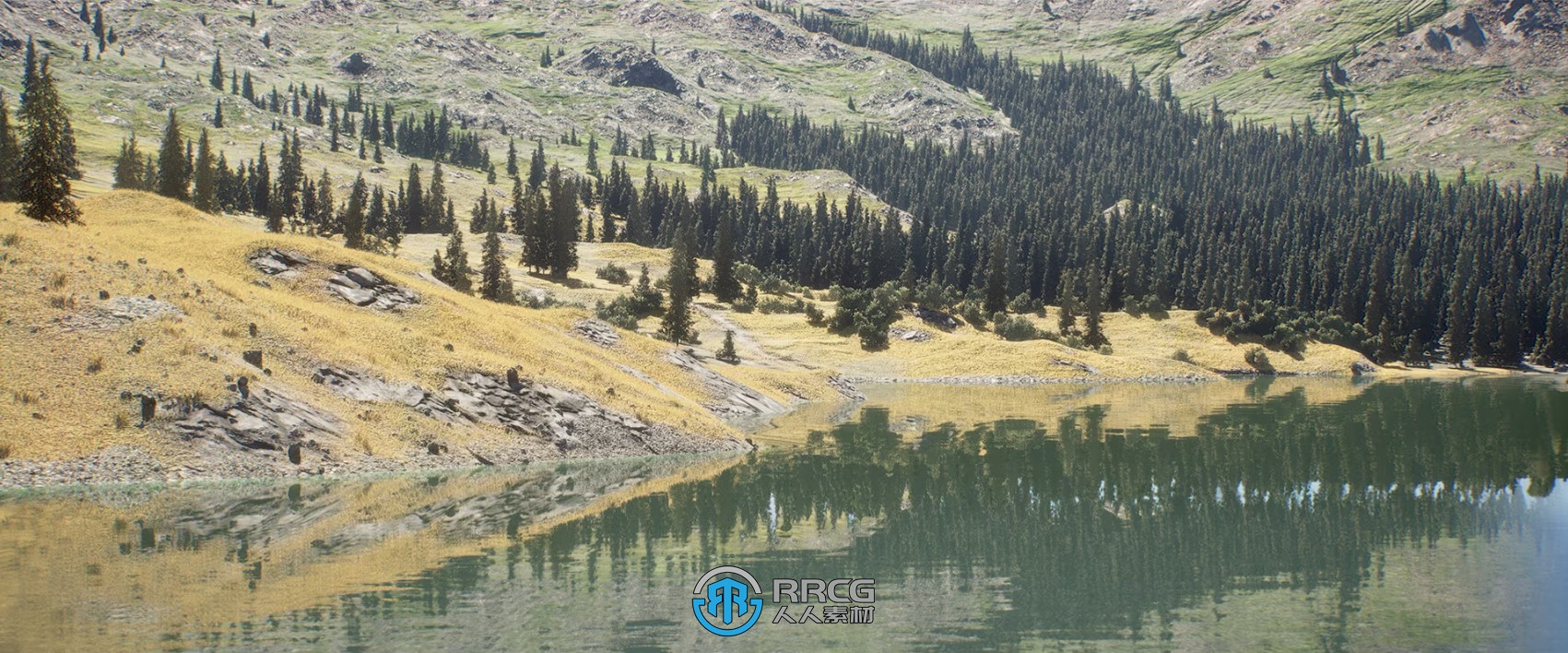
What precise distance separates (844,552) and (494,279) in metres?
81.3

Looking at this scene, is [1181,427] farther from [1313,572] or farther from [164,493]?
[164,493]

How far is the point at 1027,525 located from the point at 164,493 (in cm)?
3040

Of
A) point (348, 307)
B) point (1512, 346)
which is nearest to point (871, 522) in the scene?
point (348, 307)

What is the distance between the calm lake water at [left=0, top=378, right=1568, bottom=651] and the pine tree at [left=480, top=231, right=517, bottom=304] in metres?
56.8

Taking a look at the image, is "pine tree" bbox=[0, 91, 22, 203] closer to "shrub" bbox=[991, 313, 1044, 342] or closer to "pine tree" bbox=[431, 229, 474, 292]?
"pine tree" bbox=[431, 229, 474, 292]

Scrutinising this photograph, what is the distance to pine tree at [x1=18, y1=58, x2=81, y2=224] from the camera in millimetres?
56438

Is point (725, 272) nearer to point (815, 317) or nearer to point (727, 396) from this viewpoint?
point (815, 317)

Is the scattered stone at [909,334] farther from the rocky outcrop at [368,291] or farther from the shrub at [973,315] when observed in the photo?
the rocky outcrop at [368,291]

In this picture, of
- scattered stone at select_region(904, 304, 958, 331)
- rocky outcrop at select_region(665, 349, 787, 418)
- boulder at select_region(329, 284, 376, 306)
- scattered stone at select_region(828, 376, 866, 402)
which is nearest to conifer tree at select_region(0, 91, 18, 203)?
boulder at select_region(329, 284, 376, 306)

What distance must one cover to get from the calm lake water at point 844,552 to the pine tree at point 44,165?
31.1 meters

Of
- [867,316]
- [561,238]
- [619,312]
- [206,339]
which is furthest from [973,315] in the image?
[206,339]

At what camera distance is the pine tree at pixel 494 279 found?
102m

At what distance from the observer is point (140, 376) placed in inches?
1554

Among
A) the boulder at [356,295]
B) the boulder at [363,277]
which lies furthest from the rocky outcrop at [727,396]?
the boulder at [356,295]
